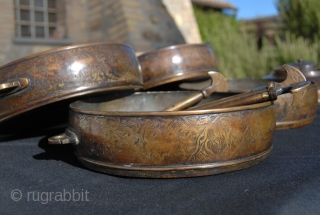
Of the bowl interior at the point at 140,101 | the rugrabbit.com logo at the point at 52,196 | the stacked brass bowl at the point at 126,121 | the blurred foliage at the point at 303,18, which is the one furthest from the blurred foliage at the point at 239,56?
the rugrabbit.com logo at the point at 52,196

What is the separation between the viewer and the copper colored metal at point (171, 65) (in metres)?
2.38

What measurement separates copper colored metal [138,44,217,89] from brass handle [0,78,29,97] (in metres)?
0.95

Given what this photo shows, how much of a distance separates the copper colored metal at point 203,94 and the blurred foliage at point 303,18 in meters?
4.60

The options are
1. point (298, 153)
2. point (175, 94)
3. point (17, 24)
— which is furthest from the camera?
point (17, 24)

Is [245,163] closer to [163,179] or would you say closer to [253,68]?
[163,179]

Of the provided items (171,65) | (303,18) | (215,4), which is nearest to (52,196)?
(171,65)

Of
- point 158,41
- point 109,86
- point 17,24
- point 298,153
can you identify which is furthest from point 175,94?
point 17,24

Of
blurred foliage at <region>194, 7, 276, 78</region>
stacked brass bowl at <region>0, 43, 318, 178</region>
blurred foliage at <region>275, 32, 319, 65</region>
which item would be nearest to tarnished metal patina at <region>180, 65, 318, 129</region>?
stacked brass bowl at <region>0, 43, 318, 178</region>

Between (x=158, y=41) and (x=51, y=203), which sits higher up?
(x=158, y=41)

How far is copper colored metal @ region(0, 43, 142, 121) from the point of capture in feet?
5.32

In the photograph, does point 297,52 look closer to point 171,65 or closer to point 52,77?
point 171,65

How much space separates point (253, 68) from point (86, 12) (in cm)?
280

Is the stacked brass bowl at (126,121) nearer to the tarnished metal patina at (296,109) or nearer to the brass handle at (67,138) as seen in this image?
the brass handle at (67,138)

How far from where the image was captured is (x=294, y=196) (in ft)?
3.75
